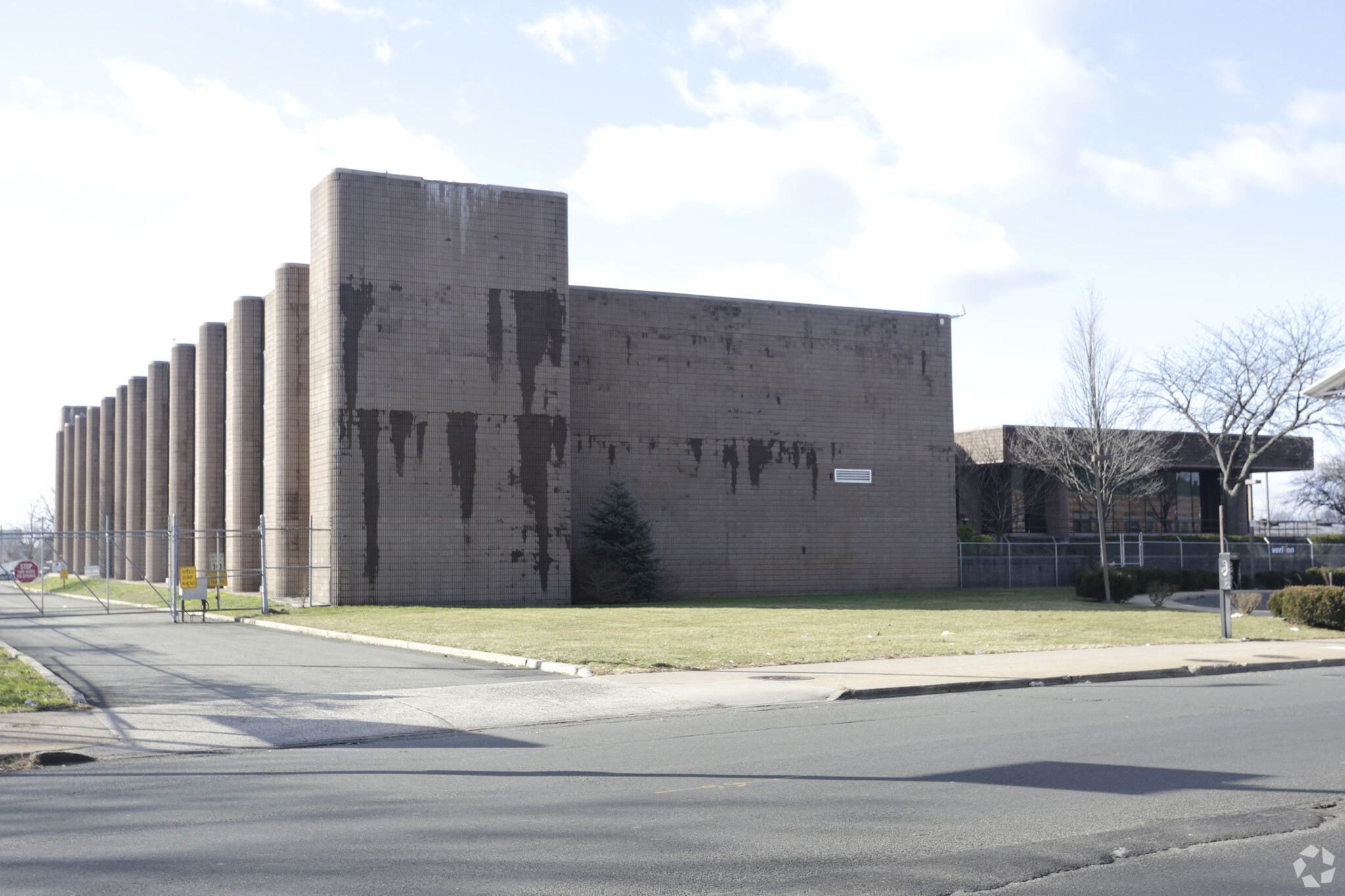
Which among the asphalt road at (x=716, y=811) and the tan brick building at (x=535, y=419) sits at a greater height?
the tan brick building at (x=535, y=419)

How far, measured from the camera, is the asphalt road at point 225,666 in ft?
48.1

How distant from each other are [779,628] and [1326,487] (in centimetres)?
11521

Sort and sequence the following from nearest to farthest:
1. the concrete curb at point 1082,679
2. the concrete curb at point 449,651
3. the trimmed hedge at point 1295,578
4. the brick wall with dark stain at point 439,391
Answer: the concrete curb at point 1082,679 < the concrete curb at point 449,651 < the brick wall with dark stain at point 439,391 < the trimmed hedge at point 1295,578

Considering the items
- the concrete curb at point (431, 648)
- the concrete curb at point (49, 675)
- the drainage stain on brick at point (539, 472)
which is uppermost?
the drainage stain on brick at point (539, 472)

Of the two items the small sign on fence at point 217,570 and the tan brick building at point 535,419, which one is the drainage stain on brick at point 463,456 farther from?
the small sign on fence at point 217,570

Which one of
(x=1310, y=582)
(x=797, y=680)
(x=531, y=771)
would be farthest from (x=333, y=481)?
(x=1310, y=582)

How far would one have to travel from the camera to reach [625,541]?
36875mm

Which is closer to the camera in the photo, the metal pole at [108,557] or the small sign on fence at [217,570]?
the metal pole at [108,557]

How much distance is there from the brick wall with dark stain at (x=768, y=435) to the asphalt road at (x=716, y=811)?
89.2 feet

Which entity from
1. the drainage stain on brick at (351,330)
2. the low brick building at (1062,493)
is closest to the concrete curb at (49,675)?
the drainage stain on brick at (351,330)

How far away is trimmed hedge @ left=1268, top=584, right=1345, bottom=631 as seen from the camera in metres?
25.0

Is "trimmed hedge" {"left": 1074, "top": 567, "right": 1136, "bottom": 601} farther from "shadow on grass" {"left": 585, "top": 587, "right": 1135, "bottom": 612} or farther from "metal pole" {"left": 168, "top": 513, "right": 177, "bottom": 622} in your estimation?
"metal pole" {"left": 168, "top": 513, "right": 177, "bottom": 622}

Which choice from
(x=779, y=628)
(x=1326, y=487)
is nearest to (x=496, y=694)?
(x=779, y=628)

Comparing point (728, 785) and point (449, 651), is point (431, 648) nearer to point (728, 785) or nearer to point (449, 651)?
point (449, 651)
